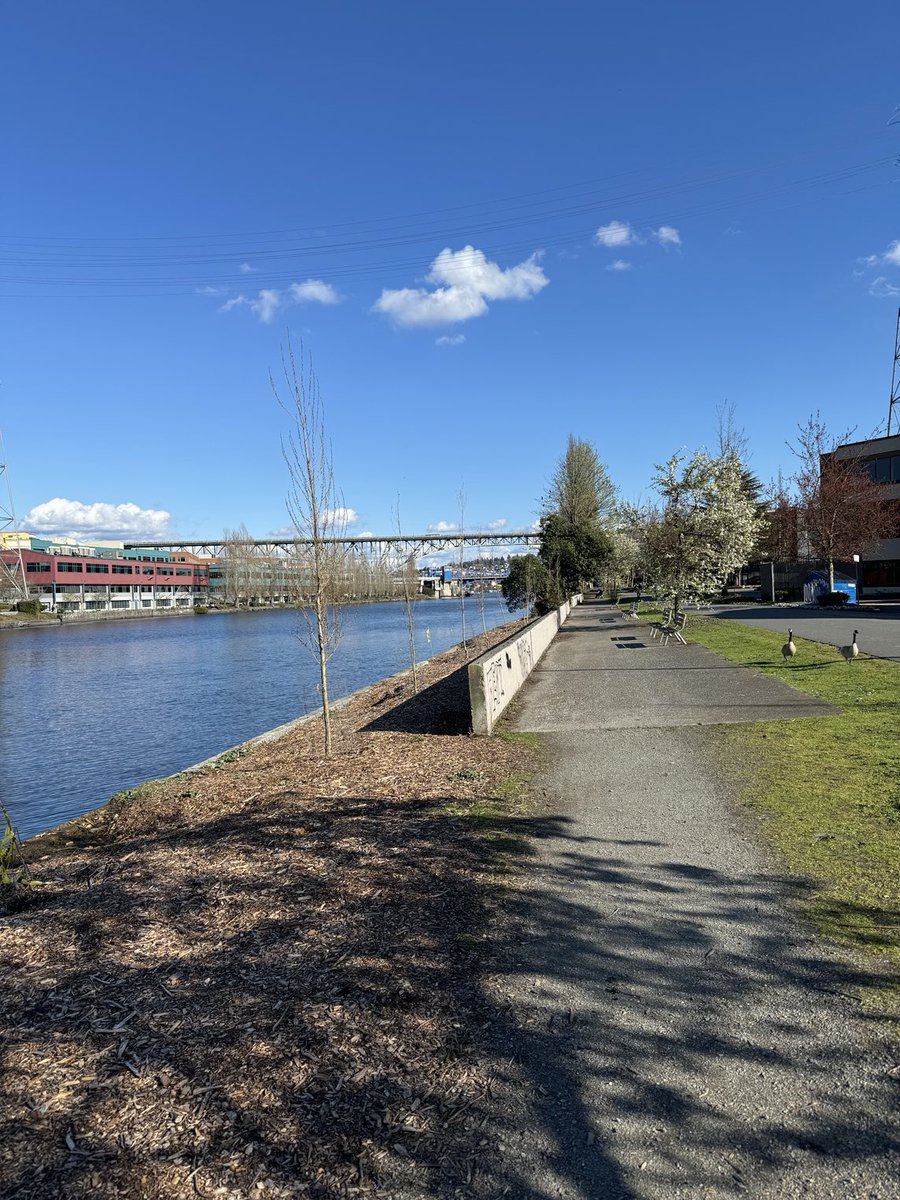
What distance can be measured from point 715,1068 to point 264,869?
10.4 ft

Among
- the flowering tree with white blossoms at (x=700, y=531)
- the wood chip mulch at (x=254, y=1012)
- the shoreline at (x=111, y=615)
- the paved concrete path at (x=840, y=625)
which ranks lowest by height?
the shoreline at (x=111, y=615)

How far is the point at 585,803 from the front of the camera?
22.2 feet

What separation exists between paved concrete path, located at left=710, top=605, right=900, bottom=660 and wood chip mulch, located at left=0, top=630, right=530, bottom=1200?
1392cm

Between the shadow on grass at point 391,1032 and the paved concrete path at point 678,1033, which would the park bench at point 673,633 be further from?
the shadow on grass at point 391,1032

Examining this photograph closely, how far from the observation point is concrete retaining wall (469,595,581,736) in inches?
395

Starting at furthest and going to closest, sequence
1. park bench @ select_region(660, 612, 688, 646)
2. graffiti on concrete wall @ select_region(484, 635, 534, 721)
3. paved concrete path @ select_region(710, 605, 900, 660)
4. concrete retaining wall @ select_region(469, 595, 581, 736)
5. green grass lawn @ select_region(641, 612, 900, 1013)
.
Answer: park bench @ select_region(660, 612, 688, 646), paved concrete path @ select_region(710, 605, 900, 660), graffiti on concrete wall @ select_region(484, 635, 534, 721), concrete retaining wall @ select_region(469, 595, 581, 736), green grass lawn @ select_region(641, 612, 900, 1013)

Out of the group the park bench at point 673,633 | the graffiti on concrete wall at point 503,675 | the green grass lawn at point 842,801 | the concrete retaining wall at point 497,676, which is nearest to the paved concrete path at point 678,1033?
the green grass lawn at point 842,801

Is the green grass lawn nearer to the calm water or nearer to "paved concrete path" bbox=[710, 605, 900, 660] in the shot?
"paved concrete path" bbox=[710, 605, 900, 660]

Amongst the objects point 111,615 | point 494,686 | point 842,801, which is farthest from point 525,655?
point 111,615

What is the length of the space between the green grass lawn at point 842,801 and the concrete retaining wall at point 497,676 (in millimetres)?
2983

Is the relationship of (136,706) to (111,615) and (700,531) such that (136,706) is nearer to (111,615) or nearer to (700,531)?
(700,531)

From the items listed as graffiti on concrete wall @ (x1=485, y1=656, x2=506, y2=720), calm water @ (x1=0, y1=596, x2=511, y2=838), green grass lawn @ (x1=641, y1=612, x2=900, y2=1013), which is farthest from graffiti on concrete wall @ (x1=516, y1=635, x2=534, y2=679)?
green grass lawn @ (x1=641, y1=612, x2=900, y2=1013)

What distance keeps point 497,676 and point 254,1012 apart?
811cm

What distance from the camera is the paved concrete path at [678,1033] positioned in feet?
8.07
